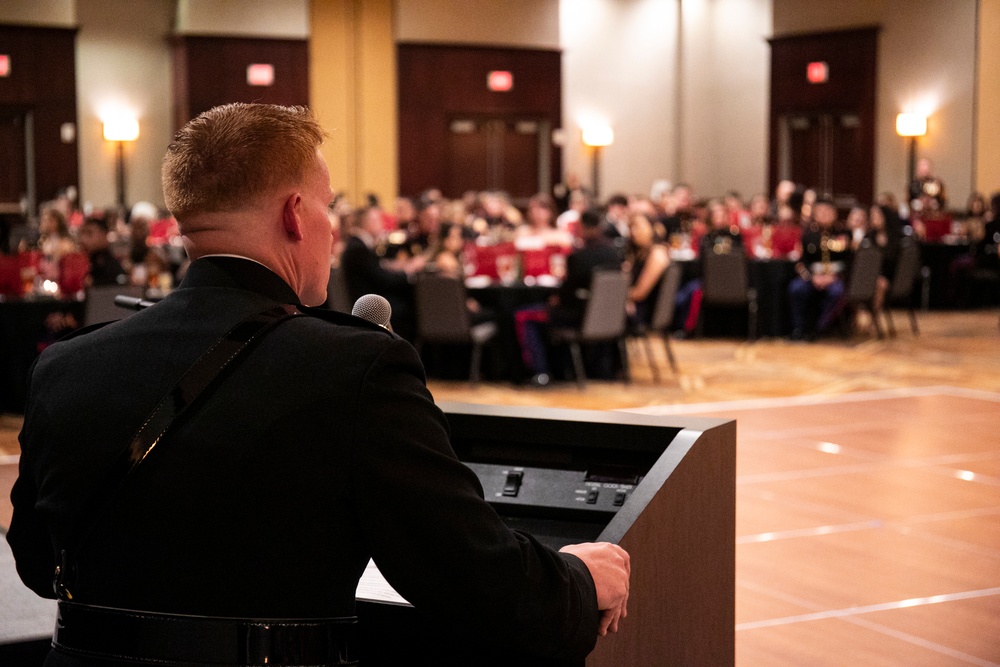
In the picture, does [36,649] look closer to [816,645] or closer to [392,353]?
[392,353]

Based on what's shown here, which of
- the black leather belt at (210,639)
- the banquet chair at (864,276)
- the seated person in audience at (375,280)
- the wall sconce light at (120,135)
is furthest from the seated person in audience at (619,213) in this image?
the black leather belt at (210,639)

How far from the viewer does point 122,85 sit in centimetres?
1672

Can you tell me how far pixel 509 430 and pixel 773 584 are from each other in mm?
2480

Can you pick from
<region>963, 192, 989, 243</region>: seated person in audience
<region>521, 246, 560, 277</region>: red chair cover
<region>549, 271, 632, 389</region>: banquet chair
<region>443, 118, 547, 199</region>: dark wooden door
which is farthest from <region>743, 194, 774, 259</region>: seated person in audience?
<region>443, 118, 547, 199</region>: dark wooden door

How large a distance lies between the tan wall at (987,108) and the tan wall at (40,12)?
1185 cm

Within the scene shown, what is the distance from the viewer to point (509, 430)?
192cm

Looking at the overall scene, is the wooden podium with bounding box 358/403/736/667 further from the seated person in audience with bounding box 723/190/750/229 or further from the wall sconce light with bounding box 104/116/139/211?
the wall sconce light with bounding box 104/116/139/211

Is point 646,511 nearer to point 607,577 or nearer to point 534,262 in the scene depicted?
point 607,577

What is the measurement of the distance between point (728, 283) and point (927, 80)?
6632mm

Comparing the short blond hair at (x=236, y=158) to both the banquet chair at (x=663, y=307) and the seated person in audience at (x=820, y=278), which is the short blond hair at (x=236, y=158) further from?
the seated person in audience at (x=820, y=278)

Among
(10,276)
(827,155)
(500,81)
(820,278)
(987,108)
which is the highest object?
(500,81)

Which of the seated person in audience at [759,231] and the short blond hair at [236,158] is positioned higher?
the short blond hair at [236,158]

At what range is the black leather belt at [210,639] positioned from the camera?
3.99 ft

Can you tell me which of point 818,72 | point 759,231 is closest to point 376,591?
point 759,231
